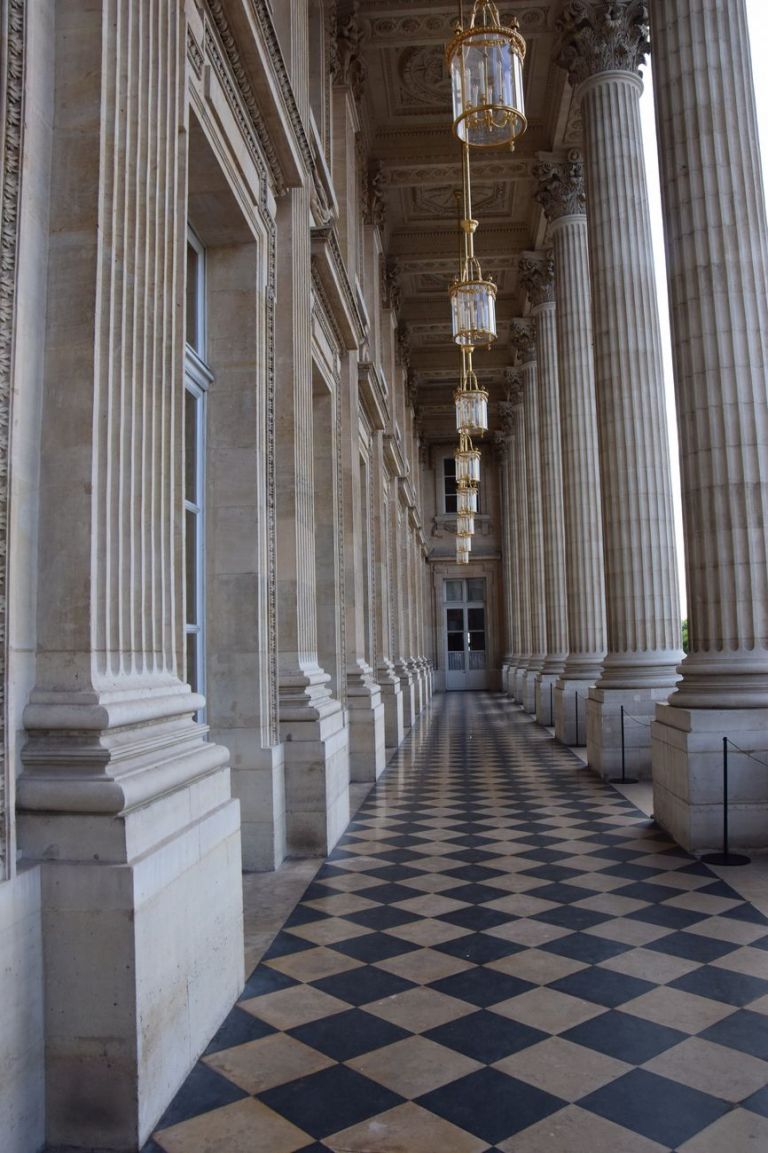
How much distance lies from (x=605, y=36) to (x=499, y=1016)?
1079cm

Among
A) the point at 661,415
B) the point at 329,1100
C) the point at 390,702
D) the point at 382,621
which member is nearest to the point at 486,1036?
the point at 329,1100

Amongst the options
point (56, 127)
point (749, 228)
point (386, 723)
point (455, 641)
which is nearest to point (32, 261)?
point (56, 127)

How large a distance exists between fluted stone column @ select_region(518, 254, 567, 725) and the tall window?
39.6 feet

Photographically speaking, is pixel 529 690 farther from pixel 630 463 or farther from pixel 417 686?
pixel 630 463

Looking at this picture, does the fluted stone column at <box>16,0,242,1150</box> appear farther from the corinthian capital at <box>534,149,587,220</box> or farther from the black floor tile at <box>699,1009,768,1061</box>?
the corinthian capital at <box>534,149,587,220</box>

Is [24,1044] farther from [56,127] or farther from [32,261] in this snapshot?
[56,127]

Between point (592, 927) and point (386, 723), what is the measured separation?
9106 millimetres

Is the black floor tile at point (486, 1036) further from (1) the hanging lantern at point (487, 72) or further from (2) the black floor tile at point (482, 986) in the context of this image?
(1) the hanging lantern at point (487, 72)

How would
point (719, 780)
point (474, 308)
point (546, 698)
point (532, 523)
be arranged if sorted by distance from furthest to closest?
1. point (532, 523)
2. point (546, 698)
3. point (474, 308)
4. point (719, 780)

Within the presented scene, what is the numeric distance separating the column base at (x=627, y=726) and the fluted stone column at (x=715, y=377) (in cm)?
249

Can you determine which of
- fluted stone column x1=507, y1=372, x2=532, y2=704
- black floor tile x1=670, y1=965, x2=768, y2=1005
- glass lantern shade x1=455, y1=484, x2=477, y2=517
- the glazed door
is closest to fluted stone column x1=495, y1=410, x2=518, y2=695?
fluted stone column x1=507, y1=372, x2=532, y2=704

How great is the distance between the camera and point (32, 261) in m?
2.70

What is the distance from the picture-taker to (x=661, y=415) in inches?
385

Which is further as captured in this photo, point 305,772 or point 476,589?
point 476,589
